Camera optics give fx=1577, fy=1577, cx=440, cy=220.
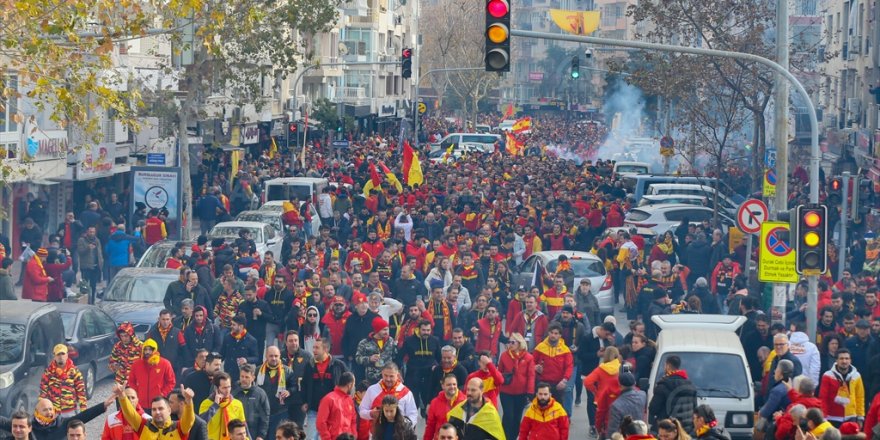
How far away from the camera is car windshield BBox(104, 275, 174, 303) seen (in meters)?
20.6

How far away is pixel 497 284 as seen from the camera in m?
21.5

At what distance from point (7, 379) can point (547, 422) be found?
5.63 m

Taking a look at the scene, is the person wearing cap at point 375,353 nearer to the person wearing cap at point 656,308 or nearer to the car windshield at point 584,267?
the person wearing cap at point 656,308

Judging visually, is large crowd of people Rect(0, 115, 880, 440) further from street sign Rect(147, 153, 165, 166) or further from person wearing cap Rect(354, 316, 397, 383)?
street sign Rect(147, 153, 165, 166)

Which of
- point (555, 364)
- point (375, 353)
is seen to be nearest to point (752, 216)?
point (555, 364)

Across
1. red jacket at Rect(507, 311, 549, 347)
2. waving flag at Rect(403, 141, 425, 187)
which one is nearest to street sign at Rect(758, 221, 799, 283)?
red jacket at Rect(507, 311, 549, 347)

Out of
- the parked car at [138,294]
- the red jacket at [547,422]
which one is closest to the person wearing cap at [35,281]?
the parked car at [138,294]

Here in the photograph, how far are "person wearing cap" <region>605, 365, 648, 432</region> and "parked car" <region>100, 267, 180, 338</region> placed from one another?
7.88 meters

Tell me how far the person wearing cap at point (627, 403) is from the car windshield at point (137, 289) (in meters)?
8.77

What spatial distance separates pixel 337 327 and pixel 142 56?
77.2 feet

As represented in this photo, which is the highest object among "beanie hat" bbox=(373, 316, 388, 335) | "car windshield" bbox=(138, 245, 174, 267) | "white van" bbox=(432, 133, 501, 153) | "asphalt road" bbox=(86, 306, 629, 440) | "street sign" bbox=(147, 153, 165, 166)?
"street sign" bbox=(147, 153, 165, 166)

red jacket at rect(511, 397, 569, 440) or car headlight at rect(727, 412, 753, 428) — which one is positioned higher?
red jacket at rect(511, 397, 569, 440)

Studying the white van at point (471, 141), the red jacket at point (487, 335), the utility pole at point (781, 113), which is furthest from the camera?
the white van at point (471, 141)

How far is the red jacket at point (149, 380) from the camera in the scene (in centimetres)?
1420
